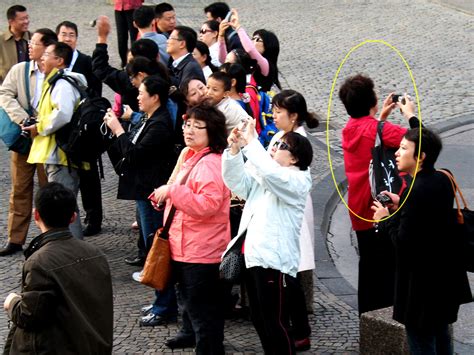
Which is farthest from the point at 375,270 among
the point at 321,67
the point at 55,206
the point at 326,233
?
the point at 321,67

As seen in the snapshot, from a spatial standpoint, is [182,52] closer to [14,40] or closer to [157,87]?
[157,87]

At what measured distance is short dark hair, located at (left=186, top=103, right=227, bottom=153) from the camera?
6.75 meters

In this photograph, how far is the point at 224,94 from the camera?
26.5 feet

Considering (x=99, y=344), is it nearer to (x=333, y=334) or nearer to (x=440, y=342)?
(x=440, y=342)

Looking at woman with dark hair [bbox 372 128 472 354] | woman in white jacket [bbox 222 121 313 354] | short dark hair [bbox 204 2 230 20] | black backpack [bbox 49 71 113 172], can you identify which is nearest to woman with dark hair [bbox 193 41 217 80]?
black backpack [bbox 49 71 113 172]

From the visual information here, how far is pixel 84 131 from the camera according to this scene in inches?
328

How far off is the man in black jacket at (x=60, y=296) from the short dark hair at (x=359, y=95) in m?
2.58

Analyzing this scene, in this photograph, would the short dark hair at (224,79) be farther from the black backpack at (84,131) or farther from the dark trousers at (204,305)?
the dark trousers at (204,305)

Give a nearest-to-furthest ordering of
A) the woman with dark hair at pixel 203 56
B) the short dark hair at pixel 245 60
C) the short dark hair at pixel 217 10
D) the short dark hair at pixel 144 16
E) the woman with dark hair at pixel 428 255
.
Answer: the woman with dark hair at pixel 428 255
the short dark hair at pixel 245 60
the woman with dark hair at pixel 203 56
the short dark hair at pixel 144 16
the short dark hair at pixel 217 10

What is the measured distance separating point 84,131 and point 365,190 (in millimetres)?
2500

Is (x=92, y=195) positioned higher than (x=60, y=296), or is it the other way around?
(x=60, y=296)

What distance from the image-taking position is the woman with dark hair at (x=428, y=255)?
5.75 m

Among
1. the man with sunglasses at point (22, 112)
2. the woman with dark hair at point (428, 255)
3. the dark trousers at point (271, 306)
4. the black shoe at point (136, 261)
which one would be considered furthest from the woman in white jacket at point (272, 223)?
the man with sunglasses at point (22, 112)

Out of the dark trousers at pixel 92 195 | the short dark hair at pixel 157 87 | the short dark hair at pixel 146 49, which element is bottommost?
the dark trousers at pixel 92 195
